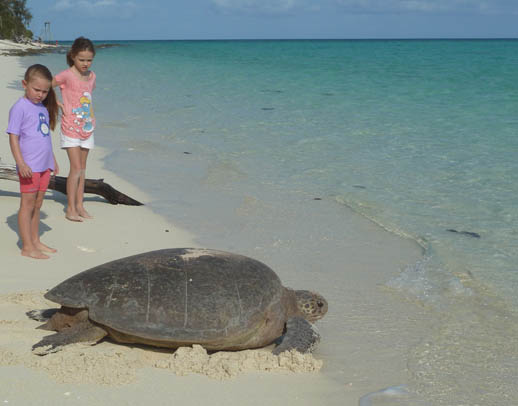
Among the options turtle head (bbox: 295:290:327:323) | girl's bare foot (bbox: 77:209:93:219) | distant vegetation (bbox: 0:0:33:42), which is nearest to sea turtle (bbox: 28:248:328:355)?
turtle head (bbox: 295:290:327:323)

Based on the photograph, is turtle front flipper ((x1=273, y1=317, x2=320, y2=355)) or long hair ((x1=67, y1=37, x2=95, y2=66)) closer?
turtle front flipper ((x1=273, y1=317, x2=320, y2=355))

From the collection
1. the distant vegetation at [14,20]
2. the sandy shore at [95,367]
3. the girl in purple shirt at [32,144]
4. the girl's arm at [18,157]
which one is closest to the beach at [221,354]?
the sandy shore at [95,367]

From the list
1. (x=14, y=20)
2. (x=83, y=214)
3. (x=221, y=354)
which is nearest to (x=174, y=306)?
(x=221, y=354)

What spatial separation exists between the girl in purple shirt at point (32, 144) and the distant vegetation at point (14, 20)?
7315cm

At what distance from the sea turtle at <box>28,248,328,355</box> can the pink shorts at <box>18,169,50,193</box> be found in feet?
4.54

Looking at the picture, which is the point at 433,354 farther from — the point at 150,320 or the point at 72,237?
the point at 72,237

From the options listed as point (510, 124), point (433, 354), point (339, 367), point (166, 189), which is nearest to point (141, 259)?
point (339, 367)

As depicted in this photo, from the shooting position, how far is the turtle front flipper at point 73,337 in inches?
129

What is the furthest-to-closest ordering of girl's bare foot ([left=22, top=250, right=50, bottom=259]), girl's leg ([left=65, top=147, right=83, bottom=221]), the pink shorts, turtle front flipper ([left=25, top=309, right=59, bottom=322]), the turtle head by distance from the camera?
girl's leg ([left=65, top=147, right=83, bottom=221]) → girl's bare foot ([left=22, top=250, right=50, bottom=259]) → the pink shorts → the turtle head → turtle front flipper ([left=25, top=309, right=59, bottom=322])

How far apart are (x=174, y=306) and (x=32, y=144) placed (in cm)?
217

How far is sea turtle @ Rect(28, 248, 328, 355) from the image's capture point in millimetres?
3312

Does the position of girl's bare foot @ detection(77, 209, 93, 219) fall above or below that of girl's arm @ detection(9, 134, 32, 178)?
below

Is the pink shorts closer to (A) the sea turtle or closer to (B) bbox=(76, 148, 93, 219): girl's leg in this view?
(B) bbox=(76, 148, 93, 219): girl's leg

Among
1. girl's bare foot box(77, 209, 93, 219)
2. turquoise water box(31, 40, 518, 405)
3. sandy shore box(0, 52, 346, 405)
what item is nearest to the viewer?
sandy shore box(0, 52, 346, 405)
